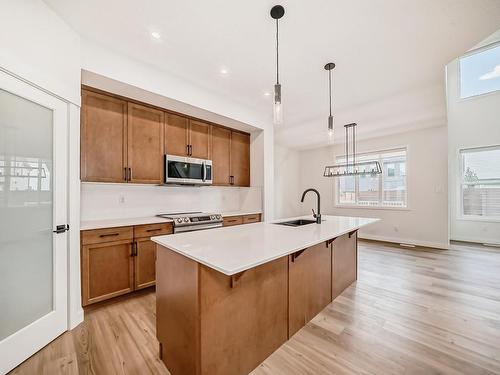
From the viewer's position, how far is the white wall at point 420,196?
4.59 m

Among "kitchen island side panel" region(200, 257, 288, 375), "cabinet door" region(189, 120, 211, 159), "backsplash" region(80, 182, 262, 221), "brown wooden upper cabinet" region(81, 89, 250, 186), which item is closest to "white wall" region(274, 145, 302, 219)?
"backsplash" region(80, 182, 262, 221)

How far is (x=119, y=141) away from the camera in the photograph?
2.73 m

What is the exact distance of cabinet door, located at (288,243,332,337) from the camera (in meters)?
1.85

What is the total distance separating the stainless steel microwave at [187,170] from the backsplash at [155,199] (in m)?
0.43

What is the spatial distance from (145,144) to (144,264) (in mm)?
1562

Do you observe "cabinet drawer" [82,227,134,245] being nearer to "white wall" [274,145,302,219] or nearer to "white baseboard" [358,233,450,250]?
"white wall" [274,145,302,219]

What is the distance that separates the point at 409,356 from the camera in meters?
1.63

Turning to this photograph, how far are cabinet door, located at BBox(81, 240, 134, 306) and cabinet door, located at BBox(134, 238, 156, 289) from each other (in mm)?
62

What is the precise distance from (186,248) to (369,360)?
5.15 feet

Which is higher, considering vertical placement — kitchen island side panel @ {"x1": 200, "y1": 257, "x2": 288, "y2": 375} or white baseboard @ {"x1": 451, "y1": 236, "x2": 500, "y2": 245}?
kitchen island side panel @ {"x1": 200, "y1": 257, "x2": 288, "y2": 375}

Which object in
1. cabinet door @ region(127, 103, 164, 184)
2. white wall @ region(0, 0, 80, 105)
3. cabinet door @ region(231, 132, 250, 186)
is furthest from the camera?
cabinet door @ region(231, 132, 250, 186)

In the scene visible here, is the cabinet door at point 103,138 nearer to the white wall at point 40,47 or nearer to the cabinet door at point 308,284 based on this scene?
the white wall at point 40,47

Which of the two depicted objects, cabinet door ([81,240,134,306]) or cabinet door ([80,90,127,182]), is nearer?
cabinet door ([81,240,134,306])

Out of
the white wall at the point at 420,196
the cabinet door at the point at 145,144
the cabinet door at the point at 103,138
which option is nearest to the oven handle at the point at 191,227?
the cabinet door at the point at 145,144
